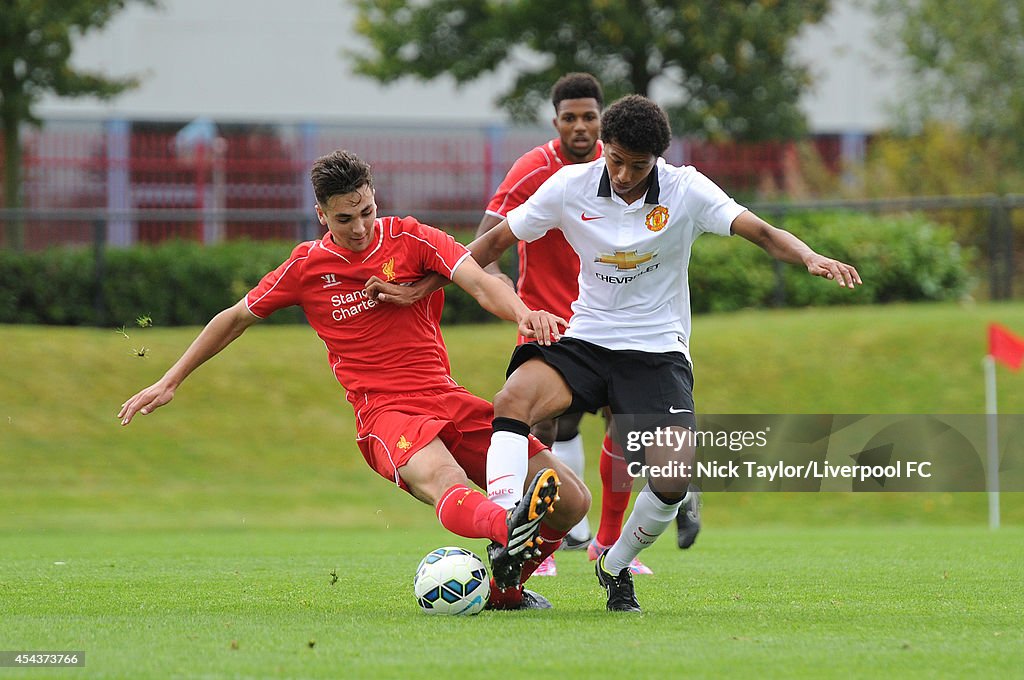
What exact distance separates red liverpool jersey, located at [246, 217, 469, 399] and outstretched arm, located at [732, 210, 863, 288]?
1.33 metres

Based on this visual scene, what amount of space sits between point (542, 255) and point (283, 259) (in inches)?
436

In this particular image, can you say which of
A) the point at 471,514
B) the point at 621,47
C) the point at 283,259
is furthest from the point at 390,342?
the point at 621,47

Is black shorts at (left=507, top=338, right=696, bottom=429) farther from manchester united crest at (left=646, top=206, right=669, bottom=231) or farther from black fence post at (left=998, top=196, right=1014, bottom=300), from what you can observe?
black fence post at (left=998, top=196, right=1014, bottom=300)

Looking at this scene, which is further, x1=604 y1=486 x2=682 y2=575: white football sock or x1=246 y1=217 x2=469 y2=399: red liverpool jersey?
x1=246 y1=217 x2=469 y2=399: red liverpool jersey

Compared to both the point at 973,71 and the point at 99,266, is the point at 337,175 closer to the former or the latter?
the point at 99,266

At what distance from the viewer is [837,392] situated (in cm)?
1697

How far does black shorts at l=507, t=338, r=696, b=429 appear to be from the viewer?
635 centimetres

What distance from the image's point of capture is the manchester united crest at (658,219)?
6.46 m

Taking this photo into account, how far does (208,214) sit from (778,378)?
7699 millimetres

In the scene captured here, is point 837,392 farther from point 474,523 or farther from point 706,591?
point 474,523

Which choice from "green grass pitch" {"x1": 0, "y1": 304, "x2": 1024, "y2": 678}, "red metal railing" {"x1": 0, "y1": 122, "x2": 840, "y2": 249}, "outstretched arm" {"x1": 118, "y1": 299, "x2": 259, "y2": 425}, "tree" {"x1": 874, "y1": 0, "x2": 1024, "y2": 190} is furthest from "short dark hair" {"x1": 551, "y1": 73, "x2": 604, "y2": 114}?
"tree" {"x1": 874, "y1": 0, "x2": 1024, "y2": 190}

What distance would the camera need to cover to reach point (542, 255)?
27.8ft

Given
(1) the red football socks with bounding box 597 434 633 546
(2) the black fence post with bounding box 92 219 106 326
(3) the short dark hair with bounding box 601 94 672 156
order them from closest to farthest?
(3) the short dark hair with bounding box 601 94 672 156 → (1) the red football socks with bounding box 597 434 633 546 → (2) the black fence post with bounding box 92 219 106 326

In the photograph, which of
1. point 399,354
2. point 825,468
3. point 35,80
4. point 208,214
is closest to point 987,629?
point 399,354
